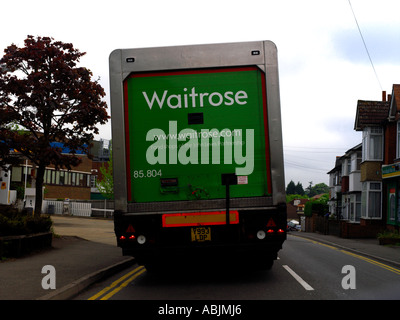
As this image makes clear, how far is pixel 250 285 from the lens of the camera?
8.71 metres

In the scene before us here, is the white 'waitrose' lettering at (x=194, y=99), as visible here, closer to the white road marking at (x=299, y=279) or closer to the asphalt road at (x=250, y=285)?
the asphalt road at (x=250, y=285)

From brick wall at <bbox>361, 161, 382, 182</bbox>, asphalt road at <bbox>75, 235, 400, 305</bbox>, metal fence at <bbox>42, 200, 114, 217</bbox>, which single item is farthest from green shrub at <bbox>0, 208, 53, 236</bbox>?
metal fence at <bbox>42, 200, 114, 217</bbox>

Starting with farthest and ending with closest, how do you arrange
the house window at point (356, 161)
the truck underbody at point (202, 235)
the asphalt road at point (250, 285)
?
the house window at point (356, 161) < the truck underbody at point (202, 235) < the asphalt road at point (250, 285)

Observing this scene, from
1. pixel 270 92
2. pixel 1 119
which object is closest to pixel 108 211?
pixel 1 119

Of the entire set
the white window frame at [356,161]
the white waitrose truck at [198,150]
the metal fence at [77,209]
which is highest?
the white window frame at [356,161]

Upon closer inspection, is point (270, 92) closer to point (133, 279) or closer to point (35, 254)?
point (133, 279)

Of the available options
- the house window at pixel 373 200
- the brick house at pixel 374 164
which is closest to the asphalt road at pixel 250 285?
the brick house at pixel 374 164

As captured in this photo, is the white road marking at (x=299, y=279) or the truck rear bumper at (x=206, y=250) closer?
the truck rear bumper at (x=206, y=250)

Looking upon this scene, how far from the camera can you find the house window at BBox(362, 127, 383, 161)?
3139 cm

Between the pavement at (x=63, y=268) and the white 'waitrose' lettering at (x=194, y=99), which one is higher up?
the white 'waitrose' lettering at (x=194, y=99)

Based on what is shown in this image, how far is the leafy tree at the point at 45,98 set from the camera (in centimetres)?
1691

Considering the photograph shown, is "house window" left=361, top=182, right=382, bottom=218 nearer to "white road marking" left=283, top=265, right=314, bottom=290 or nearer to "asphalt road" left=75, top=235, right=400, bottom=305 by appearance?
"asphalt road" left=75, top=235, right=400, bottom=305

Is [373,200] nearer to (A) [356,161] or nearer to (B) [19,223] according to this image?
(A) [356,161]

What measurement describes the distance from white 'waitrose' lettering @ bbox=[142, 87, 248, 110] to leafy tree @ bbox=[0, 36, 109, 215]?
9.34m
